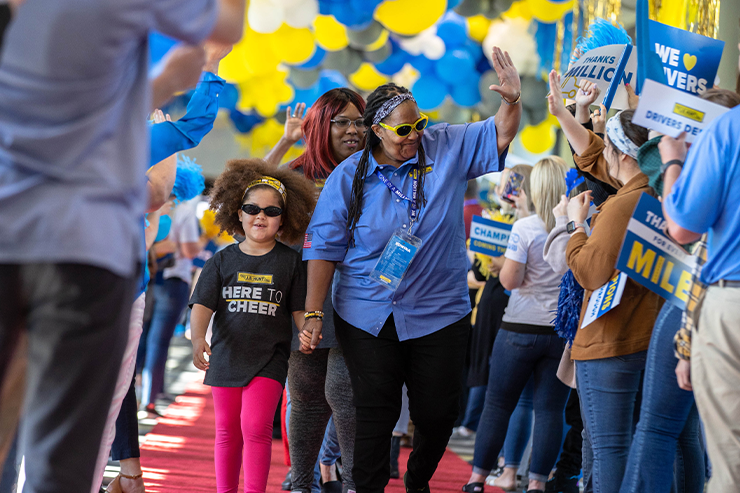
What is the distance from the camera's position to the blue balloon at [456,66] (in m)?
6.90

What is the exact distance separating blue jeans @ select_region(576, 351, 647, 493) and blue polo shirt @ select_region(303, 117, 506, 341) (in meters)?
0.52

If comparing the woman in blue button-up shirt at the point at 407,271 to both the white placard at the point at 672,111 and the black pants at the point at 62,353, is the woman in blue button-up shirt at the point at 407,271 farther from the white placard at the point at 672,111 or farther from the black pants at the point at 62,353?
the black pants at the point at 62,353

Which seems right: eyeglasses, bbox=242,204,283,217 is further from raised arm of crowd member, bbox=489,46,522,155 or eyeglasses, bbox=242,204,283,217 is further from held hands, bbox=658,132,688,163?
held hands, bbox=658,132,688,163

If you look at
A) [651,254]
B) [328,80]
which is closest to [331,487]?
[651,254]

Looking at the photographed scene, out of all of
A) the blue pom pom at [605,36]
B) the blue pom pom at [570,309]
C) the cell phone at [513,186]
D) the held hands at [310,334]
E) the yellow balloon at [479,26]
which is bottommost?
the held hands at [310,334]

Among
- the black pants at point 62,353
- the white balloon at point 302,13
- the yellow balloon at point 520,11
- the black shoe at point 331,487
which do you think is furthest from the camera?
the white balloon at point 302,13

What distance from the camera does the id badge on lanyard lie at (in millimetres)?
2437

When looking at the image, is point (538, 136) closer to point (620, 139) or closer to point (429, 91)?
point (429, 91)

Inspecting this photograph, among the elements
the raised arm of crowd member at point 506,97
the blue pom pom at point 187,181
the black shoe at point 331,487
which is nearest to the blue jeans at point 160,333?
the blue pom pom at point 187,181

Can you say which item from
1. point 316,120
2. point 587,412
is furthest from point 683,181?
point 316,120

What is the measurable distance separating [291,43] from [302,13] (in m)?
0.41

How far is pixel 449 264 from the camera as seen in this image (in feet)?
8.34

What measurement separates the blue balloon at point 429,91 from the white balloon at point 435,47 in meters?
0.28

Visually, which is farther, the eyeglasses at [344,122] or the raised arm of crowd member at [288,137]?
the raised arm of crowd member at [288,137]
